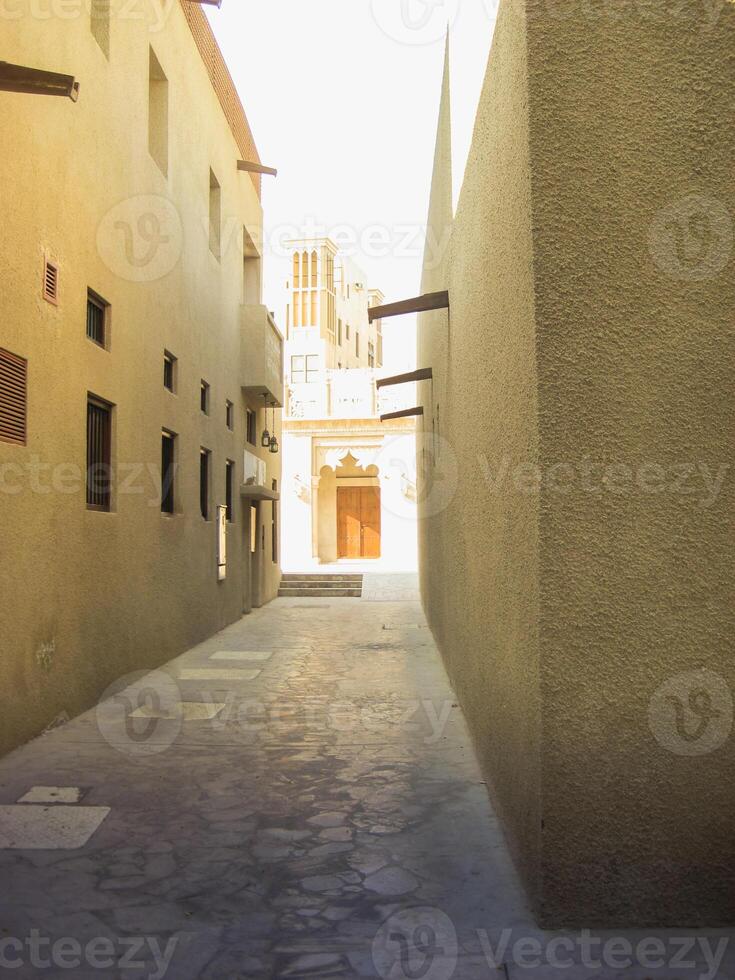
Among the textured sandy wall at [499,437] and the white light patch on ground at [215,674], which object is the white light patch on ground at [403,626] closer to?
the white light patch on ground at [215,674]

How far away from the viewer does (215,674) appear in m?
9.35

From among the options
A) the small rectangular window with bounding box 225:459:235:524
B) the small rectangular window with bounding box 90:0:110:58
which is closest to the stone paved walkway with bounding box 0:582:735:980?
the small rectangular window with bounding box 90:0:110:58

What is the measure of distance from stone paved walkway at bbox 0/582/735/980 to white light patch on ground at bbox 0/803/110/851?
16mm

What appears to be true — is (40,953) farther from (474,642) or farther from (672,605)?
(474,642)

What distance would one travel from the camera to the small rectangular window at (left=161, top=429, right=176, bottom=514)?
33.8ft

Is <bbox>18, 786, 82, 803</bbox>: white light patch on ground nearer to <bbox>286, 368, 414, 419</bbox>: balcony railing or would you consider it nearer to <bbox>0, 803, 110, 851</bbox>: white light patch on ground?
<bbox>0, 803, 110, 851</bbox>: white light patch on ground

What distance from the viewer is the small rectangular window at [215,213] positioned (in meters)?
13.1

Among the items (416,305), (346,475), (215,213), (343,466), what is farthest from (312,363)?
(416,305)

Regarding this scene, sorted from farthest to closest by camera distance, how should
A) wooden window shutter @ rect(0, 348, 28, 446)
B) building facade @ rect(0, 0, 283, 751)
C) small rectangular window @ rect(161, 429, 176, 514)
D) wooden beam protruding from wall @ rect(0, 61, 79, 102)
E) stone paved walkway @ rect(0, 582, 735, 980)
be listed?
small rectangular window @ rect(161, 429, 176, 514) → building facade @ rect(0, 0, 283, 751) → wooden window shutter @ rect(0, 348, 28, 446) → wooden beam protruding from wall @ rect(0, 61, 79, 102) → stone paved walkway @ rect(0, 582, 735, 980)

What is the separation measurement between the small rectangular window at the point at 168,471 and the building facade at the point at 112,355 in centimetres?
3

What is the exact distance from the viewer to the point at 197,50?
11.9 meters

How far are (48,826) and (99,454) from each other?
413 cm

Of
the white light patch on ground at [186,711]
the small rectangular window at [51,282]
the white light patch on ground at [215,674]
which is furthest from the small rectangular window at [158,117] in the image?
the white light patch on ground at [186,711]

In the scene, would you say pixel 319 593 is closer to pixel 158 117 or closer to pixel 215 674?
pixel 215 674
